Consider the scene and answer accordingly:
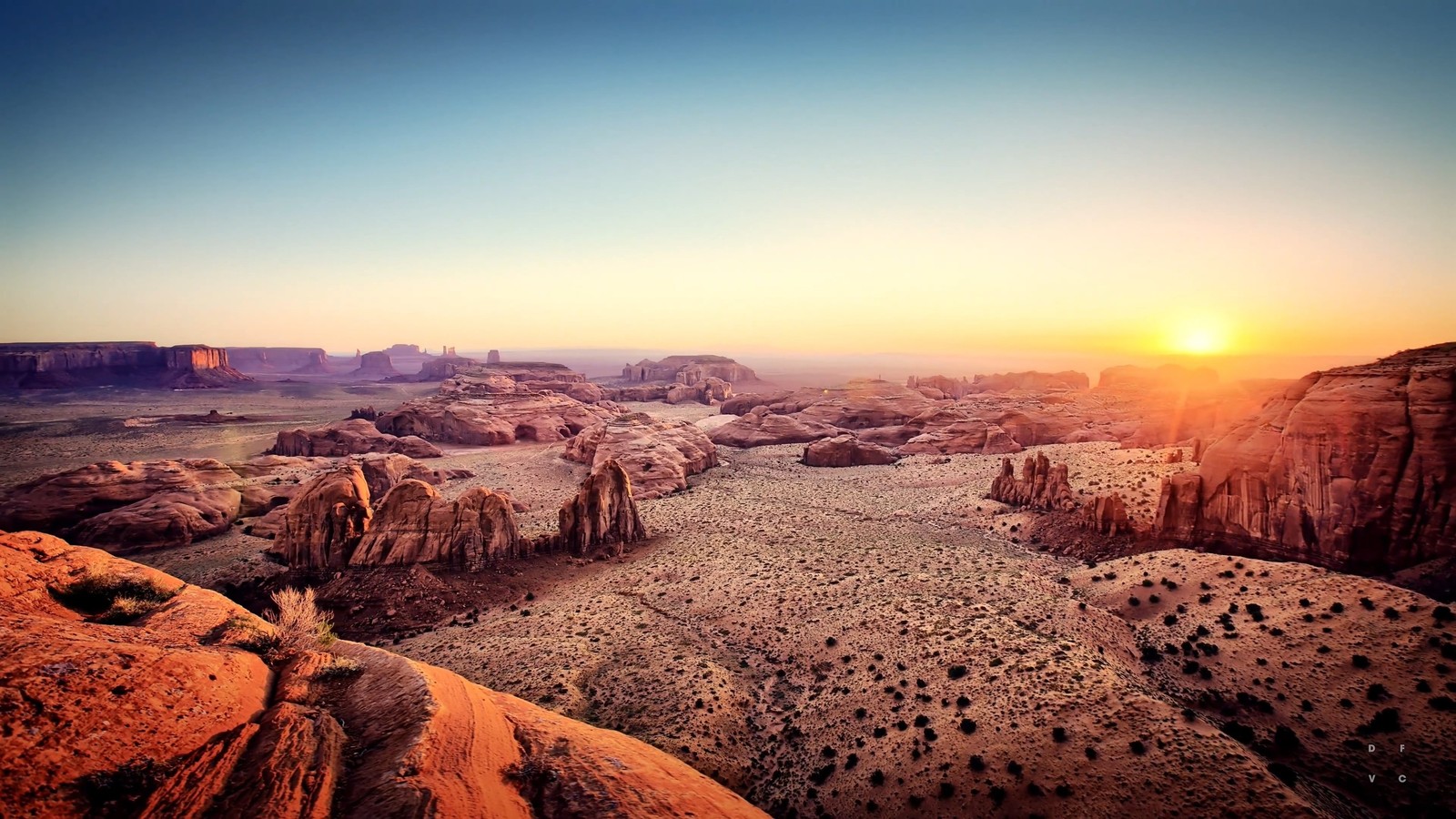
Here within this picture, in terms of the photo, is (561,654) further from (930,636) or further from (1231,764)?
(1231,764)

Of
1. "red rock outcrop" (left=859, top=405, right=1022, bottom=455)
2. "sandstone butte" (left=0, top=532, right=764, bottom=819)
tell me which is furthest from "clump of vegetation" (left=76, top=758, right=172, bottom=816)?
"red rock outcrop" (left=859, top=405, right=1022, bottom=455)

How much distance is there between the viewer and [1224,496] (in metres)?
31.9

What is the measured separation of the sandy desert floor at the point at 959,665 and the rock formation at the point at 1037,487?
7.88 meters

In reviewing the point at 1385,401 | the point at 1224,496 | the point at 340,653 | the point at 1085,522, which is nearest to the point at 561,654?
the point at 340,653

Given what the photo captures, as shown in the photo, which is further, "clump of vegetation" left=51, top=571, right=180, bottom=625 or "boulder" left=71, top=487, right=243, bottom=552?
"boulder" left=71, top=487, right=243, bottom=552

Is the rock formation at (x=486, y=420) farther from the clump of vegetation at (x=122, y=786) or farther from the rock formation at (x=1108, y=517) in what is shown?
the clump of vegetation at (x=122, y=786)

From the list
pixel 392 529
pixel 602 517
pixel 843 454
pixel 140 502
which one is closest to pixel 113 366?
pixel 140 502

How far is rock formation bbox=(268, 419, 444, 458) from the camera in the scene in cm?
7740

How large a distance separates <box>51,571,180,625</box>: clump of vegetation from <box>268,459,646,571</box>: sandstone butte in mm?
17040

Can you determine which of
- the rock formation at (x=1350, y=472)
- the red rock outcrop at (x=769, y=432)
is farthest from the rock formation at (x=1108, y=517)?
the red rock outcrop at (x=769, y=432)

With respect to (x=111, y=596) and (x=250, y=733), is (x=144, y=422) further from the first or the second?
(x=250, y=733)

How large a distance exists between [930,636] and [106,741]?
991 inches

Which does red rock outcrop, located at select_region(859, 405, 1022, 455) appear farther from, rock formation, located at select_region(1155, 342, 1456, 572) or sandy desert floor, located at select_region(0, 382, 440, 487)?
sandy desert floor, located at select_region(0, 382, 440, 487)

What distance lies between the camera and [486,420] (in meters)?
95.0
